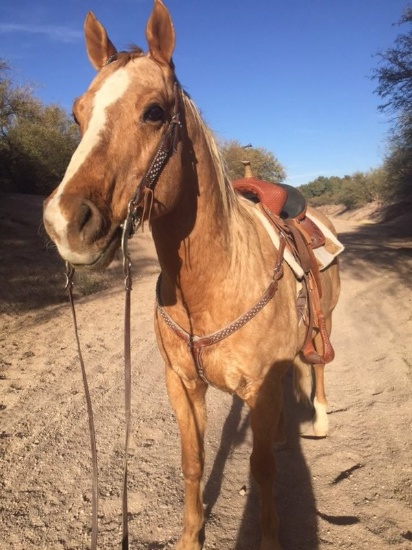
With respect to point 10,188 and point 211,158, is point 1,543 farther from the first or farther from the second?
point 10,188

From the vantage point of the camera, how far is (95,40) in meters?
1.84

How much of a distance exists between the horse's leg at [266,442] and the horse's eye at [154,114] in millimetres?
1528

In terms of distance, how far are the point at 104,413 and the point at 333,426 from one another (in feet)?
7.61

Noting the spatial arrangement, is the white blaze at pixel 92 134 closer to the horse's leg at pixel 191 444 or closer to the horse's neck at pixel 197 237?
the horse's neck at pixel 197 237

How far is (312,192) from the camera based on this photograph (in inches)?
2712

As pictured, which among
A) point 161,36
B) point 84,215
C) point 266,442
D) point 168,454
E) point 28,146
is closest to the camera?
point 84,215

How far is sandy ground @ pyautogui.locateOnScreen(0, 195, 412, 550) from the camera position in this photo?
235cm

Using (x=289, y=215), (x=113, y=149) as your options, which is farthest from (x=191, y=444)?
(x=289, y=215)

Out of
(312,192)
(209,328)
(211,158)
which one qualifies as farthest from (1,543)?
(312,192)

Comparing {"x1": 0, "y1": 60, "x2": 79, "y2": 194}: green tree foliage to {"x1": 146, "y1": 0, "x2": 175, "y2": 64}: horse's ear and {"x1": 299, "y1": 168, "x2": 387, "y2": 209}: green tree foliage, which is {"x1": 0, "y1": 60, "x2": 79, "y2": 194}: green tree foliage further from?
{"x1": 299, "y1": 168, "x2": 387, "y2": 209}: green tree foliage

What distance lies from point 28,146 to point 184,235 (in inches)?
735

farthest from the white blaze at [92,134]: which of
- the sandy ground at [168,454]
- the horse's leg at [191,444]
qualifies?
the horse's leg at [191,444]

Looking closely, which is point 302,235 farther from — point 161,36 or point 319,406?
point 161,36

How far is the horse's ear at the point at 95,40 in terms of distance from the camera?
1.83 metres
